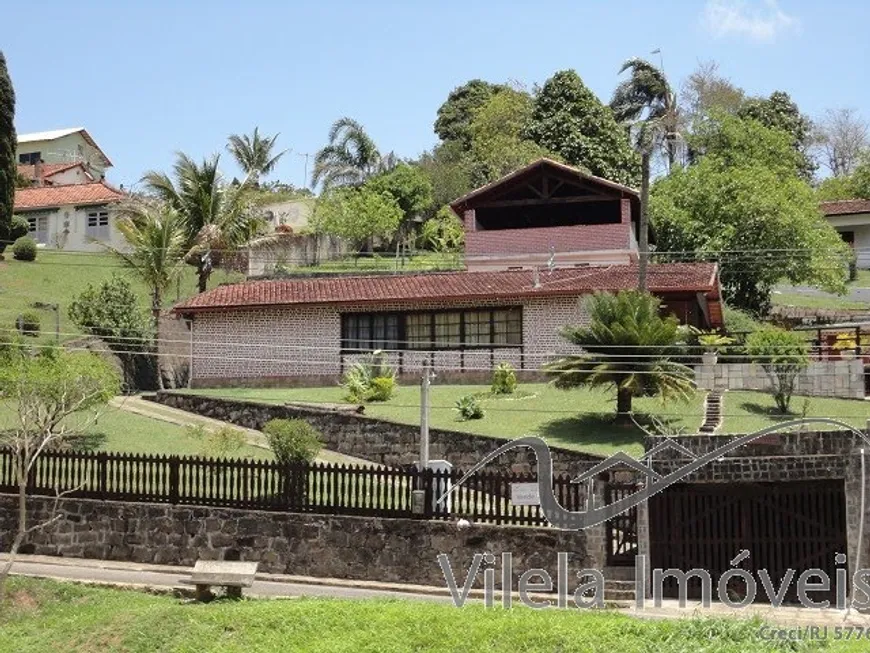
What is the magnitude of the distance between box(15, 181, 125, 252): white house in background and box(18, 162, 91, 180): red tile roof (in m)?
10.9

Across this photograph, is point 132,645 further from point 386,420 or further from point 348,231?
point 348,231

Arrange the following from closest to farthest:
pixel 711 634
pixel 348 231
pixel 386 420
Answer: pixel 711 634 → pixel 386 420 → pixel 348 231

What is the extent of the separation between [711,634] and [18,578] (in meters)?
10.7

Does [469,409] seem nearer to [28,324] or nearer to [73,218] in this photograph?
[28,324]

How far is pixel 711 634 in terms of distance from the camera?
16.0 metres

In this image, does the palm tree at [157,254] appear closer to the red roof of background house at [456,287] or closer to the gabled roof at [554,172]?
the red roof of background house at [456,287]

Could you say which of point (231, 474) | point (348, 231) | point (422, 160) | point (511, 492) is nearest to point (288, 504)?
point (231, 474)

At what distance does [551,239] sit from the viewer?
138 feet

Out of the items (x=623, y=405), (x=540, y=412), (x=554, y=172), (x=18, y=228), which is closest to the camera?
(x=623, y=405)

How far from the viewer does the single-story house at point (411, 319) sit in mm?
34062

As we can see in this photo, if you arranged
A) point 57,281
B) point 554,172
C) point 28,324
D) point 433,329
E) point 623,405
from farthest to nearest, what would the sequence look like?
point 57,281, point 554,172, point 433,329, point 28,324, point 623,405

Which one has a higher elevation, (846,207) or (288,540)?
(846,207)

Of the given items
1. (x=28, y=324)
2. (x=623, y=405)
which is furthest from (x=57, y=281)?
(x=623, y=405)

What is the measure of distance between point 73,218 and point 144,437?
30.5 m
